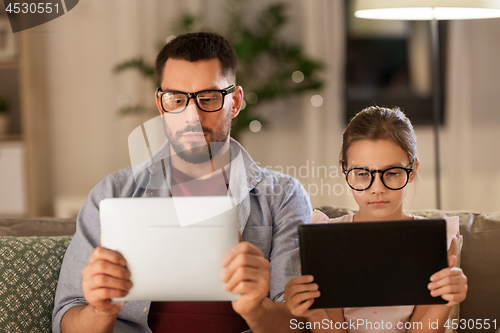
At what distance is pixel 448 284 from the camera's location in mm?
935

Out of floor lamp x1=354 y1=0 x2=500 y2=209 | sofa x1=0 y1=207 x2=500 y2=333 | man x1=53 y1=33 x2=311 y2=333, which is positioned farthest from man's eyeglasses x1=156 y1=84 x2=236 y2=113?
floor lamp x1=354 y1=0 x2=500 y2=209

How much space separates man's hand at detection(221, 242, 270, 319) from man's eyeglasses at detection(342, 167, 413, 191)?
353 mm

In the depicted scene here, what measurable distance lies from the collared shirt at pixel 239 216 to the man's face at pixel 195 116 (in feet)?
0.26

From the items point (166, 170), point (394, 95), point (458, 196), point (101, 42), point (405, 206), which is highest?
point (101, 42)

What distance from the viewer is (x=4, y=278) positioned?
121 centimetres

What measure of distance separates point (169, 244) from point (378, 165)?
1.77 ft

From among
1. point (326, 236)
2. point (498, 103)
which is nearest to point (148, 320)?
point (326, 236)

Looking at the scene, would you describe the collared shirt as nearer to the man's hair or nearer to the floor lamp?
the man's hair

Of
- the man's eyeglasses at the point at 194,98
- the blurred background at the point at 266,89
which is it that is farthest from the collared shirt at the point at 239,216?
the blurred background at the point at 266,89

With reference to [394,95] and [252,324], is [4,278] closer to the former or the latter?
[252,324]

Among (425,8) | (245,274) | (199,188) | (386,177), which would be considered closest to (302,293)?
(245,274)

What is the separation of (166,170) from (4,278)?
491 millimetres

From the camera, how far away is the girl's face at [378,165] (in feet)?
3.80

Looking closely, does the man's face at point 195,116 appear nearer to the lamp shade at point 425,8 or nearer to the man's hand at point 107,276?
the man's hand at point 107,276
